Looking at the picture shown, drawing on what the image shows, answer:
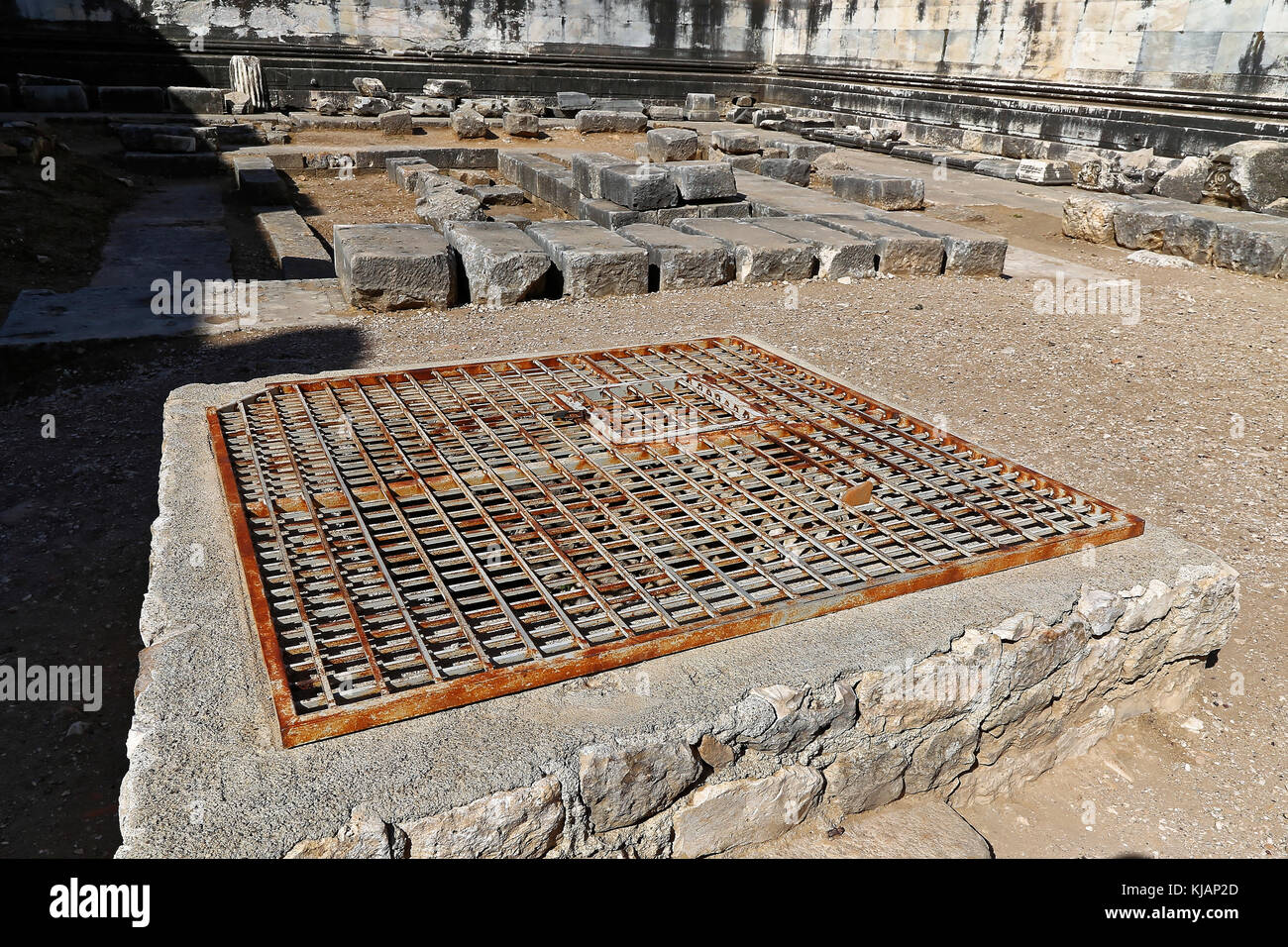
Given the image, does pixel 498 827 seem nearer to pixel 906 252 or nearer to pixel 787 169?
pixel 906 252

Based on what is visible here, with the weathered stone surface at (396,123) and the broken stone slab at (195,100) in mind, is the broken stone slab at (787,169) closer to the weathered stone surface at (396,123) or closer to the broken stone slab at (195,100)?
the weathered stone surface at (396,123)

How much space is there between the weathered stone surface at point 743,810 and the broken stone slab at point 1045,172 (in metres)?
12.4

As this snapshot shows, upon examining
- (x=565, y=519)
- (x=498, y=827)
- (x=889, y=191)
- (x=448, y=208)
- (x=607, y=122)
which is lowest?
(x=498, y=827)

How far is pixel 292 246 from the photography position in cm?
770

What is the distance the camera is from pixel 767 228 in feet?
25.9

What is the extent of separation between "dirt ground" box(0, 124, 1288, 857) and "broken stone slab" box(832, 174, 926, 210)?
2287mm

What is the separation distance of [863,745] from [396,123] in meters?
14.4

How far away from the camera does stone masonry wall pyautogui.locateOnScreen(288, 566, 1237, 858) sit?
1883 mm

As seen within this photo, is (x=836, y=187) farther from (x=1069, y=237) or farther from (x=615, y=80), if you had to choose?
(x=615, y=80)

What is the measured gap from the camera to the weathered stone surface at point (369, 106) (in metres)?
15.5

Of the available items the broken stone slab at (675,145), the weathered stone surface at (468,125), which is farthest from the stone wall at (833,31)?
the broken stone slab at (675,145)

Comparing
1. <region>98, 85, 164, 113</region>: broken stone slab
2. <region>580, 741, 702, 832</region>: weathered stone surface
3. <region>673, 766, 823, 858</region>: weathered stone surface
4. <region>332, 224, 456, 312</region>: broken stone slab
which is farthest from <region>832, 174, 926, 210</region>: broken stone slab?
<region>98, 85, 164, 113</region>: broken stone slab

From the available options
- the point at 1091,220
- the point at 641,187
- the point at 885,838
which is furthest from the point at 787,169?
the point at 885,838

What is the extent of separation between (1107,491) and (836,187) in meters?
7.28
